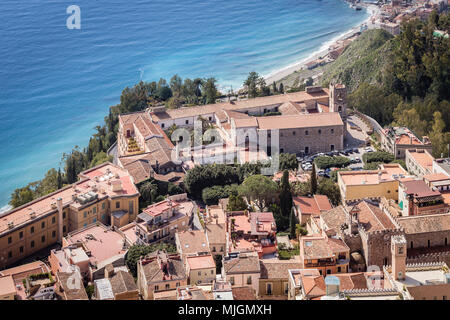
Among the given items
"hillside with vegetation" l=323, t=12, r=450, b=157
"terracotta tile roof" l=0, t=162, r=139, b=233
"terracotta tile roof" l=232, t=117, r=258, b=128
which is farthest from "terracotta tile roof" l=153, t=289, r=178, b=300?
"hillside with vegetation" l=323, t=12, r=450, b=157

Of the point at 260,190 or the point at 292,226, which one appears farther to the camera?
the point at 260,190

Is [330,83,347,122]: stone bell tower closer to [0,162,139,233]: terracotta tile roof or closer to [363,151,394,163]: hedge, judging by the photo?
[363,151,394,163]: hedge

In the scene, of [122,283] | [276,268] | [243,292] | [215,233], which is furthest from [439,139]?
[122,283]

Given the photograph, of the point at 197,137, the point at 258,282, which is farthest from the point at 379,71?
the point at 258,282

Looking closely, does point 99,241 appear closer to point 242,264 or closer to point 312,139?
point 242,264

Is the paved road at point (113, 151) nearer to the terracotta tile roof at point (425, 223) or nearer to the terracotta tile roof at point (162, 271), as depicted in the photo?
the terracotta tile roof at point (162, 271)
